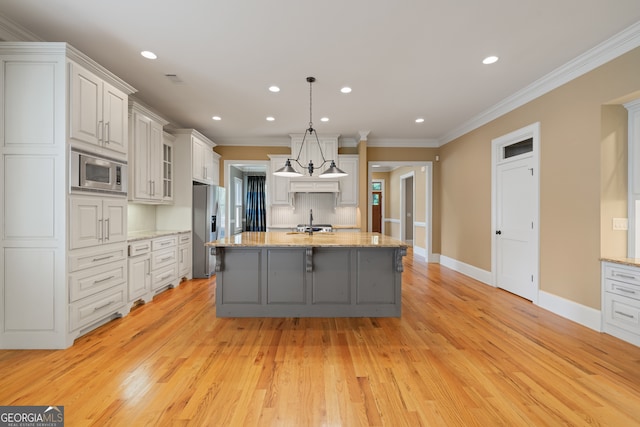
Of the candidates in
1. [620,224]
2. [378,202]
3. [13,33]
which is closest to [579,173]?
[620,224]

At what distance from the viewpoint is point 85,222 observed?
2.67 m

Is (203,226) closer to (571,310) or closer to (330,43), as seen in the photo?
(330,43)

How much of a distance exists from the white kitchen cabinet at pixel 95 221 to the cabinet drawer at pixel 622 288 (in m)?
4.98

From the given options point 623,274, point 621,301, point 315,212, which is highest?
point 315,212

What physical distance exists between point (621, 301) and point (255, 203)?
344 inches

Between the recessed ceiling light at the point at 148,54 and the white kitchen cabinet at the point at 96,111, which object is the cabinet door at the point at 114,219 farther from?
the recessed ceiling light at the point at 148,54

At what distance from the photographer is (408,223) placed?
30.6 ft

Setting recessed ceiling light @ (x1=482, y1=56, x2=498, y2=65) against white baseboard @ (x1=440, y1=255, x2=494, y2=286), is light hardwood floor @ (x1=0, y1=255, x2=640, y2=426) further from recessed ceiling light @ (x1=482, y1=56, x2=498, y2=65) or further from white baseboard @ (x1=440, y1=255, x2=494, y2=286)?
recessed ceiling light @ (x1=482, y1=56, x2=498, y2=65)

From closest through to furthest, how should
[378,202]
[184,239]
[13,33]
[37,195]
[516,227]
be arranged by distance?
[37,195], [13,33], [516,227], [184,239], [378,202]

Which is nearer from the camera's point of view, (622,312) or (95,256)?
(622,312)

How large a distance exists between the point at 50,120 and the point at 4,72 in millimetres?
529

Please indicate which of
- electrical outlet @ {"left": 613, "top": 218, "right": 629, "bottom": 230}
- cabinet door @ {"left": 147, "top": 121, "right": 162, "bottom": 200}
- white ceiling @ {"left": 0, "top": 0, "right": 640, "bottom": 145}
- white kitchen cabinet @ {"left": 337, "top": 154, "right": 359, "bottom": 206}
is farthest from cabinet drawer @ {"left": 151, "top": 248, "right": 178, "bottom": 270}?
electrical outlet @ {"left": 613, "top": 218, "right": 629, "bottom": 230}

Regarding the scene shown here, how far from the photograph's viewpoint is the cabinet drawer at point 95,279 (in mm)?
2580

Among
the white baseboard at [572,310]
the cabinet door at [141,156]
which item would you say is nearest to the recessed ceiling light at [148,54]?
the cabinet door at [141,156]
